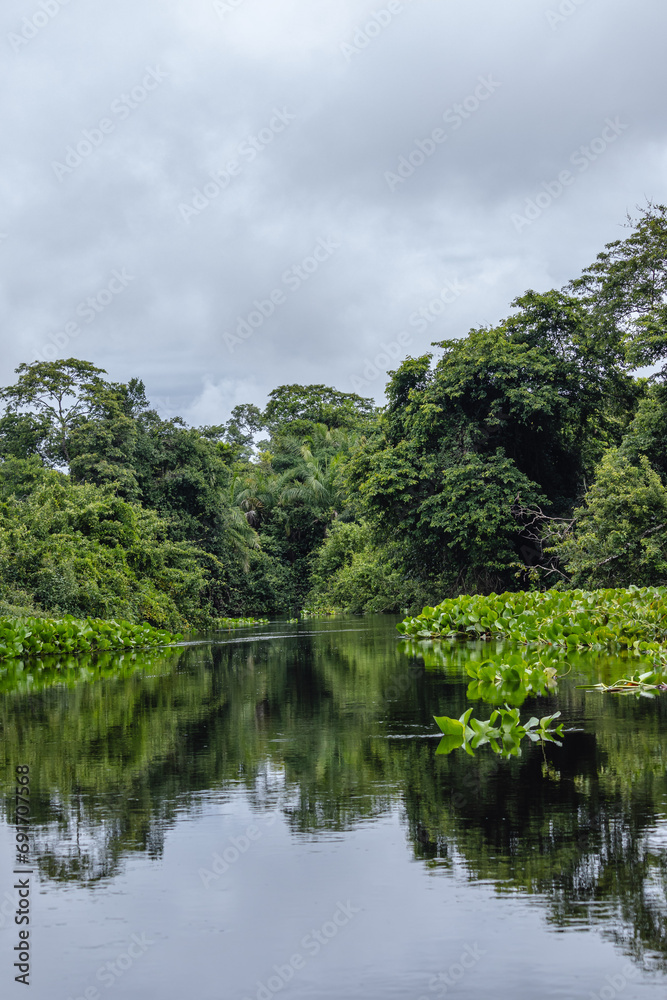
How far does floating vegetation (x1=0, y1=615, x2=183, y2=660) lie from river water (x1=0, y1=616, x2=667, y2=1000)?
703 cm

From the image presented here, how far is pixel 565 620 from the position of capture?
1079cm

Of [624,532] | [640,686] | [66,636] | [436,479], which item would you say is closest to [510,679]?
[640,686]

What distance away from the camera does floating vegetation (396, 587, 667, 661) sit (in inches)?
388

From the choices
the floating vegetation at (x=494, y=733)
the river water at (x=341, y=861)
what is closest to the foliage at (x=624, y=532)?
the river water at (x=341, y=861)

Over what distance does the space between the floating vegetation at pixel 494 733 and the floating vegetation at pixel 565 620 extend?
3335mm

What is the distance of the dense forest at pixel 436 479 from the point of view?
16906 millimetres

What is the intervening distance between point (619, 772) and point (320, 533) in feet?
131

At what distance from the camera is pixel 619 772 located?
12.3 feet

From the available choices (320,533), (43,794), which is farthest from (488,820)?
(320,533)

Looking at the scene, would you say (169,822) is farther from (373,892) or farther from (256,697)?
(256,697)

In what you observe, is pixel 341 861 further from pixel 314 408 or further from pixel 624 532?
pixel 314 408

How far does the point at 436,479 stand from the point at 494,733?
62.5ft

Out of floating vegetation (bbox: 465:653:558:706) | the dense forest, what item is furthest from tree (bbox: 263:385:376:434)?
floating vegetation (bbox: 465:653:558:706)

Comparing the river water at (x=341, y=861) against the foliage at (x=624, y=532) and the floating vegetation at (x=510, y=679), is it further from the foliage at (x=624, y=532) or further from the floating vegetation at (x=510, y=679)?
the foliage at (x=624, y=532)
